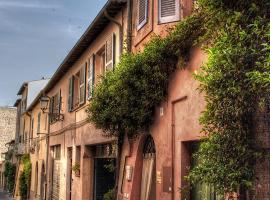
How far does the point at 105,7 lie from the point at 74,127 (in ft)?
21.4

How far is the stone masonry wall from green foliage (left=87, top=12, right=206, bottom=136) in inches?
2081

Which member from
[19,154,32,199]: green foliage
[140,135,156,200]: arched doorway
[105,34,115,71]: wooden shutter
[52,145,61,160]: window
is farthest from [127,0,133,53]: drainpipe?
[19,154,32,199]: green foliage

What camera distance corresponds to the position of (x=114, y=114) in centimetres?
973

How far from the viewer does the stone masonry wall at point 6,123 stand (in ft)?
199

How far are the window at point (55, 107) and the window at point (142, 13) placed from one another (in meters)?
10.6

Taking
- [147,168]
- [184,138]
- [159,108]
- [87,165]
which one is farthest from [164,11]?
[87,165]

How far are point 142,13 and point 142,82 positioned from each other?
2.06 metres

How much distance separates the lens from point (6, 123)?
A: 201 ft

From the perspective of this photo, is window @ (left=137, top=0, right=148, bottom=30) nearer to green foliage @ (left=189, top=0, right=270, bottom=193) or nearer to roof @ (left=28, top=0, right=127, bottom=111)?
roof @ (left=28, top=0, right=127, bottom=111)

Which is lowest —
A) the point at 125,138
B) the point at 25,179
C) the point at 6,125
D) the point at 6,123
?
the point at 25,179

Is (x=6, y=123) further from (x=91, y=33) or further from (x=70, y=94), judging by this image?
(x=91, y=33)

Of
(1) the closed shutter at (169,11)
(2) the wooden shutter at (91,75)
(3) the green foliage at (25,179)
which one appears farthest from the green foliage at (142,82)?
(3) the green foliage at (25,179)

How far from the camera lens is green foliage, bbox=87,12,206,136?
797 cm

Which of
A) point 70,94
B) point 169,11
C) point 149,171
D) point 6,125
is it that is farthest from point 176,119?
point 6,125
